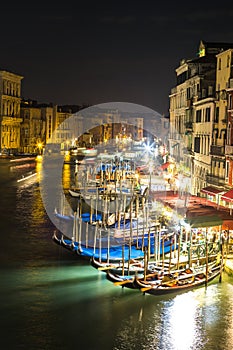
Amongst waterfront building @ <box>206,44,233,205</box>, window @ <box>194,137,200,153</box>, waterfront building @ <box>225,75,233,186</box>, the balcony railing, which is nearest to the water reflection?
waterfront building @ <box>225,75,233,186</box>

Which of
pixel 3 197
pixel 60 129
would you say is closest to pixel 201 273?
pixel 3 197

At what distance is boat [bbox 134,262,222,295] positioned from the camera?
11055 mm

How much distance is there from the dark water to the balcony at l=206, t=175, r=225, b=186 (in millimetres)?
7433

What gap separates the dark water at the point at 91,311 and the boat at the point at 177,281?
17 cm

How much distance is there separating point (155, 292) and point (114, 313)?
1.03m

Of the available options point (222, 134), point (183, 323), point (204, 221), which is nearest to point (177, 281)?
point (183, 323)

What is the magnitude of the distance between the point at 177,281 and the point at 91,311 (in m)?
1.91

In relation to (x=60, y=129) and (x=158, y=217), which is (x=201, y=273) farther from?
(x=60, y=129)

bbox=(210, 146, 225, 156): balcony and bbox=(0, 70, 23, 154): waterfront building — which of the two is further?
bbox=(0, 70, 23, 154): waterfront building

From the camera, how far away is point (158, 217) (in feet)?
57.7

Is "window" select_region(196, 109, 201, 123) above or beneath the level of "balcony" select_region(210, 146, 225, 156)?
above

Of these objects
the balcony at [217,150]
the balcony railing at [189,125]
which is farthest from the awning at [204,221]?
the balcony railing at [189,125]

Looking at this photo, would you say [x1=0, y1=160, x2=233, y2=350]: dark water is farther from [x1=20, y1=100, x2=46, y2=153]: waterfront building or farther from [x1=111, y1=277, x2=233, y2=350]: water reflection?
[x1=20, y1=100, x2=46, y2=153]: waterfront building

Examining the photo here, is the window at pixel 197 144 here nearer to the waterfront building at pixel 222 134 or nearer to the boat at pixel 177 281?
the waterfront building at pixel 222 134
